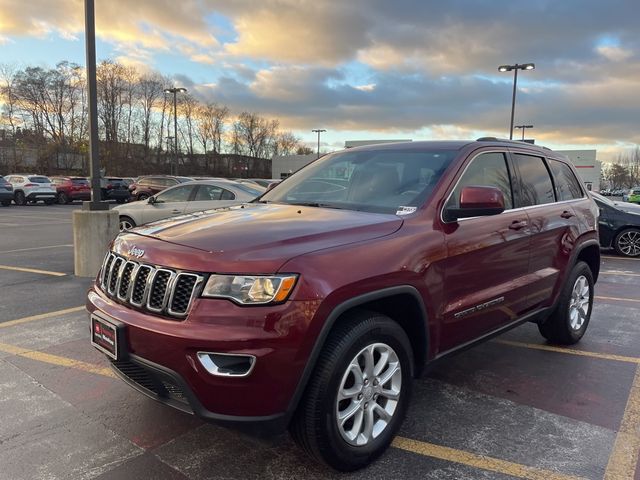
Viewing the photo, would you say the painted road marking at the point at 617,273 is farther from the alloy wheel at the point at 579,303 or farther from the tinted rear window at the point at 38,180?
the tinted rear window at the point at 38,180

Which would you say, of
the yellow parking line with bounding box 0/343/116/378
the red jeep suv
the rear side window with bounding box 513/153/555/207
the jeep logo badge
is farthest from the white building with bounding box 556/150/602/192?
the jeep logo badge

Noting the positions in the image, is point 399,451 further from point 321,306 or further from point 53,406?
point 53,406

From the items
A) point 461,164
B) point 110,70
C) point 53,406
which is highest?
point 110,70

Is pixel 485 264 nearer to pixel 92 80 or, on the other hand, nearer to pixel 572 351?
pixel 572 351

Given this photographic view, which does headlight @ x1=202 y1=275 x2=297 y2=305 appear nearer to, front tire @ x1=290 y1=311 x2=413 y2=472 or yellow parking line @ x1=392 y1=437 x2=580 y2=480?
front tire @ x1=290 y1=311 x2=413 y2=472

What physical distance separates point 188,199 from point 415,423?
8.58 m

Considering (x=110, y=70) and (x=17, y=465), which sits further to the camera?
(x=110, y=70)

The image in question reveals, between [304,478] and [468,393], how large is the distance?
5.36ft

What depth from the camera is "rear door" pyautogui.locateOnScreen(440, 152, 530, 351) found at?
3193mm

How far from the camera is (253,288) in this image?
7.68ft

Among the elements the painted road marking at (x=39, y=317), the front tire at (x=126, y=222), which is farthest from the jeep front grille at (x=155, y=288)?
the front tire at (x=126, y=222)

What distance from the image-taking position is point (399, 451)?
9.65ft

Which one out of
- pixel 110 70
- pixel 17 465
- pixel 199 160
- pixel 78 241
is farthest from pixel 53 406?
pixel 199 160

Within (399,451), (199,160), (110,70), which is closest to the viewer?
(399,451)
